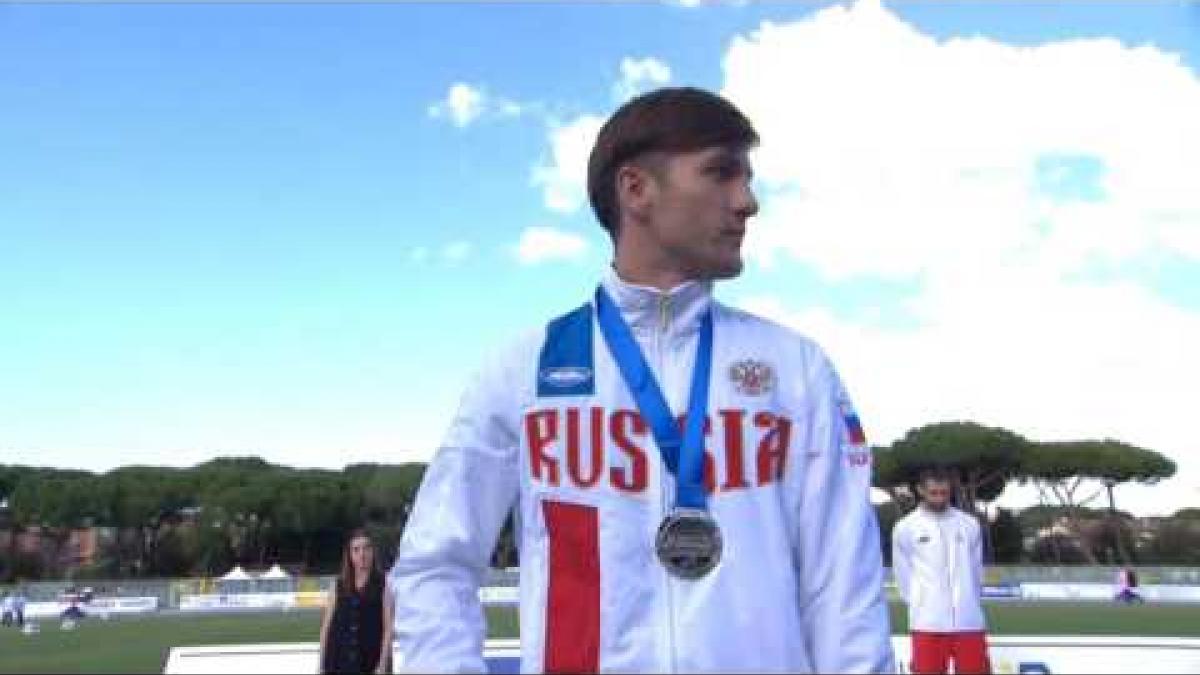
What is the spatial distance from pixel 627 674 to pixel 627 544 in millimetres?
232

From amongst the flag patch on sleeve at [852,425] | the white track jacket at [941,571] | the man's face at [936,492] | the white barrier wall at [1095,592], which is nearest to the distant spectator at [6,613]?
the white track jacket at [941,571]

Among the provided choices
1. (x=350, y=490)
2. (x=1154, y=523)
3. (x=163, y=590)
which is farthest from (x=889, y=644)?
(x=1154, y=523)

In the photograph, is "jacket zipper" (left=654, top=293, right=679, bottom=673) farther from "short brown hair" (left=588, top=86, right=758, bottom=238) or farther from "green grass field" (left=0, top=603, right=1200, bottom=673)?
"green grass field" (left=0, top=603, right=1200, bottom=673)

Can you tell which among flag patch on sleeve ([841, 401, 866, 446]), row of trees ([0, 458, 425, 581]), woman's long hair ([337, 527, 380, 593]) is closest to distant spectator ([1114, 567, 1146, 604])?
woman's long hair ([337, 527, 380, 593])

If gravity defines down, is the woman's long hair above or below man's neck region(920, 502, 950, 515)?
below

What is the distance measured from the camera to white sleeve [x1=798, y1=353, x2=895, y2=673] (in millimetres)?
2240

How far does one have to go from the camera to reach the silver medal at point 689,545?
222cm

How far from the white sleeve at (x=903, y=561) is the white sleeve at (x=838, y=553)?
1029 centimetres

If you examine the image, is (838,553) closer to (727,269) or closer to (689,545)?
(689,545)

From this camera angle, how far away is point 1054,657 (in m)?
11.6

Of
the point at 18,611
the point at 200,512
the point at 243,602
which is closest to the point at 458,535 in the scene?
the point at 18,611

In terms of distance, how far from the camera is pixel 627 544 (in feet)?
7.44

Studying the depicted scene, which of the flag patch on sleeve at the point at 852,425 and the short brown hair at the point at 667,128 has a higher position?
the short brown hair at the point at 667,128

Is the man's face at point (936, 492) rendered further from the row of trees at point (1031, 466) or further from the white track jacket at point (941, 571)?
the row of trees at point (1031, 466)
